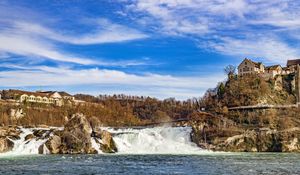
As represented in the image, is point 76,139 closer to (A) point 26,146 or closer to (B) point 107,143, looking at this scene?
(B) point 107,143

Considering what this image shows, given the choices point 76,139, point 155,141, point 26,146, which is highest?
point 76,139

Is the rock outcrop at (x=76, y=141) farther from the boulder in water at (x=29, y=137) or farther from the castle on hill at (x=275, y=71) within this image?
the castle on hill at (x=275, y=71)

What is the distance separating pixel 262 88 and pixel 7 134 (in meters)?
49.0

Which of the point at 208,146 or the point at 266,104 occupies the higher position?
the point at 266,104

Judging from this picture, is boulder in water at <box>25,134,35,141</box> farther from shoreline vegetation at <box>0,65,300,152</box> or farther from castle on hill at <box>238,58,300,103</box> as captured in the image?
castle on hill at <box>238,58,300,103</box>

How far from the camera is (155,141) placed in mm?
69188

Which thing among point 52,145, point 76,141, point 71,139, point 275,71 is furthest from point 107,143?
point 275,71

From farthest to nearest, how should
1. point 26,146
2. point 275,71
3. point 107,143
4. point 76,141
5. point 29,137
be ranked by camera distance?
point 275,71, point 29,137, point 107,143, point 26,146, point 76,141

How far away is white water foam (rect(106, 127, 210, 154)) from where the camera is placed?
6612 cm

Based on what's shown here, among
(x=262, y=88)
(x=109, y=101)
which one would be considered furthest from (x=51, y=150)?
(x=109, y=101)

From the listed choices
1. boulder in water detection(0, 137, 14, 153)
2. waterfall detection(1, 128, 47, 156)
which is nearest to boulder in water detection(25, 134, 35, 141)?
waterfall detection(1, 128, 47, 156)

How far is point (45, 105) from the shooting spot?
124750 millimetres

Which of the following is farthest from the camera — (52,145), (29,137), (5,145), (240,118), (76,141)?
(240,118)

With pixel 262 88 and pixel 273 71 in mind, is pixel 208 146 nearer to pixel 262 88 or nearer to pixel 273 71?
pixel 262 88
